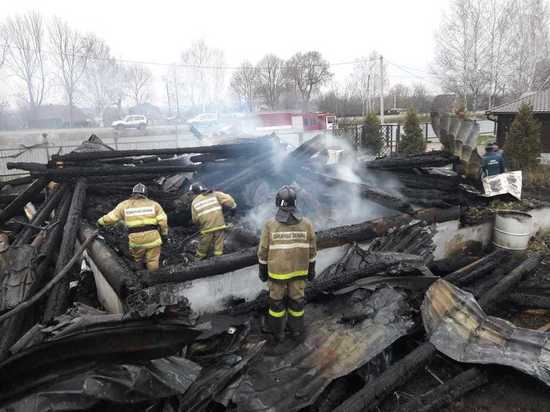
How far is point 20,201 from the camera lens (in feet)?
26.3

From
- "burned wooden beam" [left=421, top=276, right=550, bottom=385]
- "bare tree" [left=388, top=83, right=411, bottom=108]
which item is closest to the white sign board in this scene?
"burned wooden beam" [left=421, top=276, right=550, bottom=385]

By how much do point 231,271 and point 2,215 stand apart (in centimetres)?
539

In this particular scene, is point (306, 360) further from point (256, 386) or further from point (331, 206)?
point (331, 206)

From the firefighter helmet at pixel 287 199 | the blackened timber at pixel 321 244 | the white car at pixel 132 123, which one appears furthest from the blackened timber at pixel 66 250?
the white car at pixel 132 123

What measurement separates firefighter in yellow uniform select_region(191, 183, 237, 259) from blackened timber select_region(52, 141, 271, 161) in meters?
2.51

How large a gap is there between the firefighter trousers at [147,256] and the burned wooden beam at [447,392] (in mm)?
3864

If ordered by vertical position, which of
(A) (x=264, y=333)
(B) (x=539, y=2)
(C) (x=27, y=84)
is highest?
(B) (x=539, y=2)

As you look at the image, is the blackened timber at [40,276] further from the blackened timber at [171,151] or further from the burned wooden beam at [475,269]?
the burned wooden beam at [475,269]

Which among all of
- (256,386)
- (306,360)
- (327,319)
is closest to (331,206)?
(327,319)

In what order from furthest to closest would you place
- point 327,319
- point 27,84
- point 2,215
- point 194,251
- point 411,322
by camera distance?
Result: point 27,84, point 2,215, point 194,251, point 327,319, point 411,322

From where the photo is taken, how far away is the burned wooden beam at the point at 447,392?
3.60 m

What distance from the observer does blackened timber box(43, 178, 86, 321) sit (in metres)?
4.88

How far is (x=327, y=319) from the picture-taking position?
489 cm

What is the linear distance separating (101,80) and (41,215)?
39.8 metres
